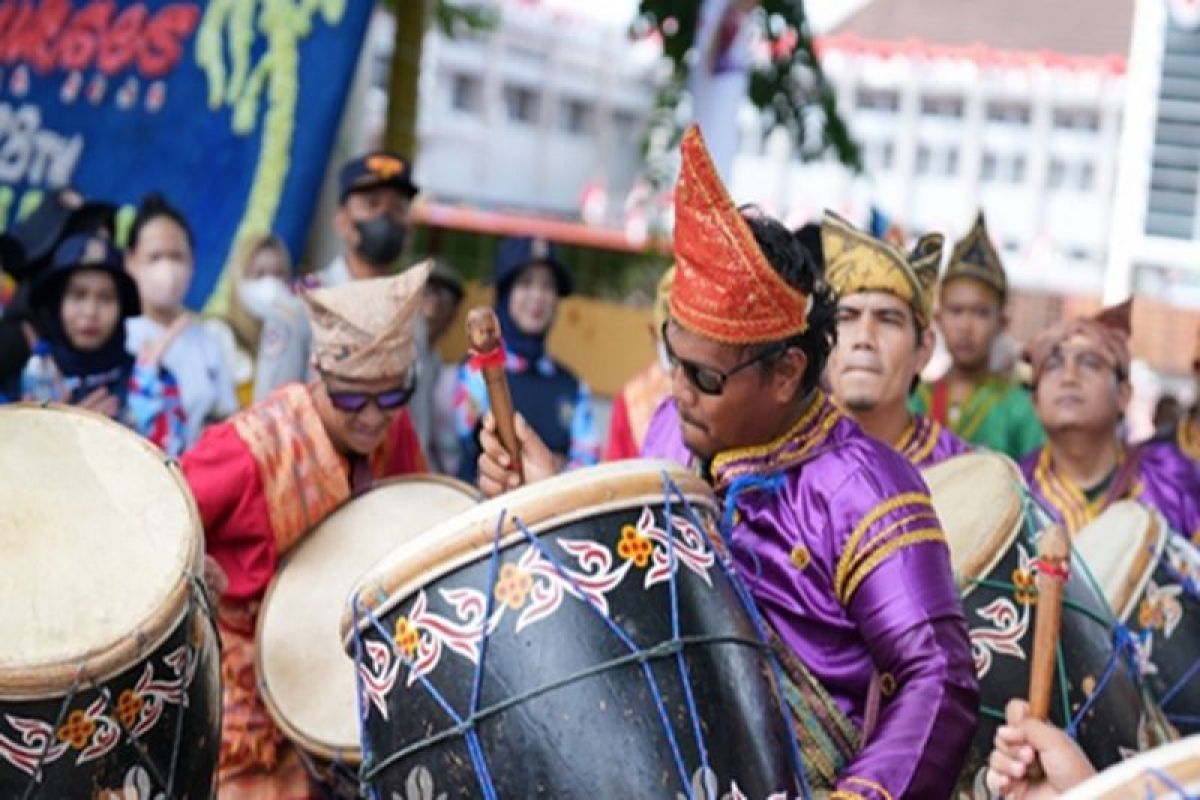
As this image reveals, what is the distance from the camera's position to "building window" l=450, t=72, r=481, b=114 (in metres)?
44.3

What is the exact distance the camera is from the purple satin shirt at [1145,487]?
19.6 feet

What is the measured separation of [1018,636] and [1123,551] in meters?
0.93

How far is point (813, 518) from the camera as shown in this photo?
342 cm

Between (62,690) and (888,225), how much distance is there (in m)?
2.91

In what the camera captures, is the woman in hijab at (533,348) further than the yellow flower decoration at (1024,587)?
Yes

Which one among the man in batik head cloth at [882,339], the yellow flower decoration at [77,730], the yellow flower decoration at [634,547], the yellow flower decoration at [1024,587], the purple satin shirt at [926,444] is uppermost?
the man in batik head cloth at [882,339]

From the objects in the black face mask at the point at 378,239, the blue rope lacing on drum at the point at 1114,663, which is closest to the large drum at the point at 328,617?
the blue rope lacing on drum at the point at 1114,663

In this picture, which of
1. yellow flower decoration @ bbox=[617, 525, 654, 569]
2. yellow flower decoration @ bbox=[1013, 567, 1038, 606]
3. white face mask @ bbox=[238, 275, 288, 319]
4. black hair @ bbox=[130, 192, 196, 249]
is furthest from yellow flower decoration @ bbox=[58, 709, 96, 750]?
white face mask @ bbox=[238, 275, 288, 319]

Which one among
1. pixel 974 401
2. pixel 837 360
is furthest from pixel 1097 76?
pixel 837 360

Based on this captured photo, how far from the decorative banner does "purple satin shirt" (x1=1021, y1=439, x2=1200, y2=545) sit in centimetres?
400

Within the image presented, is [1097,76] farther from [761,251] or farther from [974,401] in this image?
[761,251]

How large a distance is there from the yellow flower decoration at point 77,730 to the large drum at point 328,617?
0.76m

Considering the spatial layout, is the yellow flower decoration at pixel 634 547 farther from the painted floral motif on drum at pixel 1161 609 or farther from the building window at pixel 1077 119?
the building window at pixel 1077 119

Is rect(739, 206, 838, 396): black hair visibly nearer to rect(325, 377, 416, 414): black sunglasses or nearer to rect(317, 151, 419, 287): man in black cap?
rect(325, 377, 416, 414): black sunglasses
